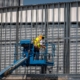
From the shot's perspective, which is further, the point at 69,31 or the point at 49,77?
the point at 69,31

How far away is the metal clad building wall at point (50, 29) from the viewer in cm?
1309

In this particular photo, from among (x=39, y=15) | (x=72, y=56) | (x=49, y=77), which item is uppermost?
(x=39, y=15)

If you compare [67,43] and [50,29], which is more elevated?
[50,29]

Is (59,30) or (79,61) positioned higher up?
(59,30)

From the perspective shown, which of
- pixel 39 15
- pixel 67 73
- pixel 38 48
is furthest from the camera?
pixel 39 15

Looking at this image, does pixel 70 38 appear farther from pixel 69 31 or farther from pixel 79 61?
pixel 79 61

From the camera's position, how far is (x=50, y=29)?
44.1 feet

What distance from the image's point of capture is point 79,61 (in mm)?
12930

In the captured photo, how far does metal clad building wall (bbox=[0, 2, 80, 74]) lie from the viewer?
42.9 feet

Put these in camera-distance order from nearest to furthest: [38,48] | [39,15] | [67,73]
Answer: [38,48] < [67,73] < [39,15]

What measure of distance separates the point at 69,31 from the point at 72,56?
1.35 metres

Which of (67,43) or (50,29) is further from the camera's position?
(50,29)

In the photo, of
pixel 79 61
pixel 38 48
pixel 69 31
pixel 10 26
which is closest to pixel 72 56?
pixel 79 61

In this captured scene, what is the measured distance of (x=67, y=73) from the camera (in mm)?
12766
